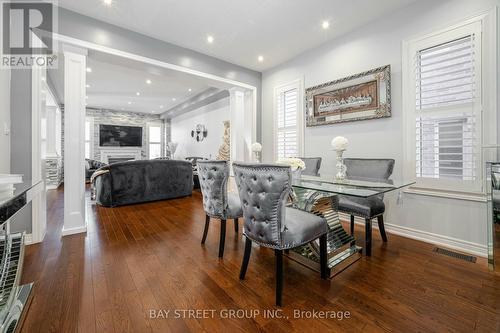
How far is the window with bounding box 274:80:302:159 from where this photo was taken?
410cm

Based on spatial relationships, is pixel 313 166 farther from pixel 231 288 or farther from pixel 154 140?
pixel 154 140

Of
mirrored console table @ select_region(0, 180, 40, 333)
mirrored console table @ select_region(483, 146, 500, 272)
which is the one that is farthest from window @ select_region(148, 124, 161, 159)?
mirrored console table @ select_region(483, 146, 500, 272)

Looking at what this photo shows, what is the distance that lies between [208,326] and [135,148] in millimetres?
9718

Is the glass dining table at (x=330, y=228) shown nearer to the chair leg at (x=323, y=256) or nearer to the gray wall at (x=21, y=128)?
the chair leg at (x=323, y=256)

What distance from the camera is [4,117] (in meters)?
2.20

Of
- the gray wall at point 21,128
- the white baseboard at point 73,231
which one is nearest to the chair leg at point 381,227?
the white baseboard at point 73,231

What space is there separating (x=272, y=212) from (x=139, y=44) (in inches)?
131

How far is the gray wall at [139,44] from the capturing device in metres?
2.78

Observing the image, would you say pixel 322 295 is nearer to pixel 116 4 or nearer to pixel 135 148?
pixel 116 4

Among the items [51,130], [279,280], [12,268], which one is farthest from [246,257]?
[51,130]

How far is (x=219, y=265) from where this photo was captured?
2.04 m

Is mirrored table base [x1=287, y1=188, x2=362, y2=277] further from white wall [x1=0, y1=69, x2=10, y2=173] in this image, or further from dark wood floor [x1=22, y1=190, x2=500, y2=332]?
white wall [x1=0, y1=69, x2=10, y2=173]

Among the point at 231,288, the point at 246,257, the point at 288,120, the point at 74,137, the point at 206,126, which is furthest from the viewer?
the point at 206,126

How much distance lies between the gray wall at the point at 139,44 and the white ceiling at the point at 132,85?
0.57 ft
